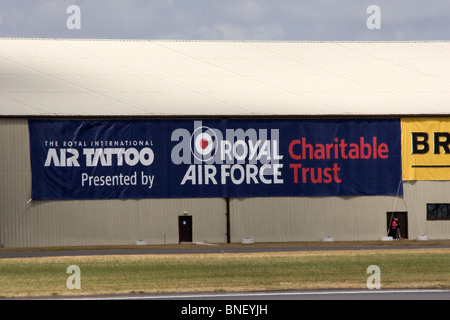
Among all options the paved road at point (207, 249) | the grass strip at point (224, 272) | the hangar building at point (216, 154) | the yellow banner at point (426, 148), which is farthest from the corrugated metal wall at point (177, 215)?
the grass strip at point (224, 272)

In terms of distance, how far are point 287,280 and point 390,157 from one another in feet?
87.7

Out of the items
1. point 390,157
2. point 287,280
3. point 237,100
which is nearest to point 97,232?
point 237,100

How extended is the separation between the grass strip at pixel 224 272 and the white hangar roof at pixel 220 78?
13.4m

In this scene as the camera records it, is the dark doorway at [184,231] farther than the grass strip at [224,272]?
Yes

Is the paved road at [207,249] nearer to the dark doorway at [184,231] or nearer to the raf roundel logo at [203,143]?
the dark doorway at [184,231]

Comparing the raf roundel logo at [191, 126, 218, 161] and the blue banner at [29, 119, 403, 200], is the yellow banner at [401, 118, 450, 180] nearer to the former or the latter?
the blue banner at [29, 119, 403, 200]

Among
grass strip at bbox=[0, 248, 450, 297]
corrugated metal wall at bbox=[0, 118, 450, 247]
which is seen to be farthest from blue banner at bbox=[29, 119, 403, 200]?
grass strip at bbox=[0, 248, 450, 297]

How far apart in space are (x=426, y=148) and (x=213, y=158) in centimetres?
1341

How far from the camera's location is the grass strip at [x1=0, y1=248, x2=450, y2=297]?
31.1 m

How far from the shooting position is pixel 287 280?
3309cm

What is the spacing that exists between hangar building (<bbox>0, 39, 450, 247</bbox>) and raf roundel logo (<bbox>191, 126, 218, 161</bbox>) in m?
0.12

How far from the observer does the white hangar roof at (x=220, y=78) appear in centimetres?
5719

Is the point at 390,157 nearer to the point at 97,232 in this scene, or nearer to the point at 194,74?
the point at 194,74

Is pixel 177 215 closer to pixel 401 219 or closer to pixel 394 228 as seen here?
pixel 394 228
